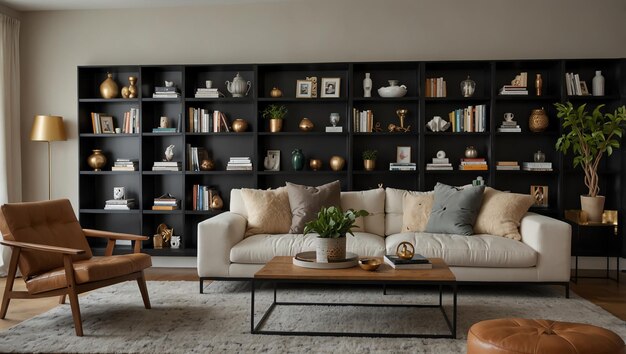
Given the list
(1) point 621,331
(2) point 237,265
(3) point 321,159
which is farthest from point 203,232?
(1) point 621,331

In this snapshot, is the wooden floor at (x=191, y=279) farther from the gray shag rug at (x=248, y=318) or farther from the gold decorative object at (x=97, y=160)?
the gold decorative object at (x=97, y=160)

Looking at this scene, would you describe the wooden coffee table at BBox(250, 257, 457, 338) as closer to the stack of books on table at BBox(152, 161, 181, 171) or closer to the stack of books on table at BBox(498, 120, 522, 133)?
the stack of books on table at BBox(498, 120, 522, 133)

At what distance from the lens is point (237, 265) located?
4770 millimetres

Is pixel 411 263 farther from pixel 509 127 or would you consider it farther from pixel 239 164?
pixel 239 164

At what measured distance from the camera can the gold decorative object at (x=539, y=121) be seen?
5.80 metres

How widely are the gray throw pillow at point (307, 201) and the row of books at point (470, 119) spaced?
1.52 m

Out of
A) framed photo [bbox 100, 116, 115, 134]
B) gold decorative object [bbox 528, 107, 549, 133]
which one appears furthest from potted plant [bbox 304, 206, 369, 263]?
framed photo [bbox 100, 116, 115, 134]

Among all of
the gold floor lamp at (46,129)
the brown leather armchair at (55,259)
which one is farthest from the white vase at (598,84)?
the gold floor lamp at (46,129)

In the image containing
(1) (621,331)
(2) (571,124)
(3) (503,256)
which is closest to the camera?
(1) (621,331)

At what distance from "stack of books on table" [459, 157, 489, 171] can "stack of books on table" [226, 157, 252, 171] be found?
7.35 feet

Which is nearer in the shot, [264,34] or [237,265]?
[237,265]

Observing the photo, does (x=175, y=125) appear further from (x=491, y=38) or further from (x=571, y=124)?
(x=571, y=124)

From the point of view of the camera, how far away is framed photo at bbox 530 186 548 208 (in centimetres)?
596

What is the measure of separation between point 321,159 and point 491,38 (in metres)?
2.23
